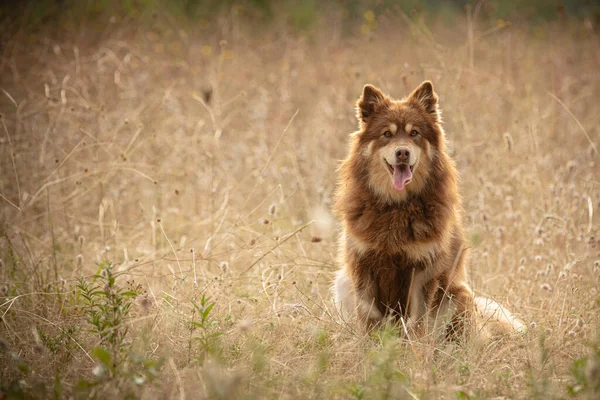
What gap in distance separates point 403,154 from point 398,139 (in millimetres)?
187

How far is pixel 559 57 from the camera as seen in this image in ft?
27.8

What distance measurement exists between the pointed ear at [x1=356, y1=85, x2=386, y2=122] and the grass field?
2.80ft

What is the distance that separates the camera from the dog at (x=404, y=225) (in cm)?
372

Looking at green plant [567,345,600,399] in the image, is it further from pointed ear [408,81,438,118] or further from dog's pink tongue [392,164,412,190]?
pointed ear [408,81,438,118]

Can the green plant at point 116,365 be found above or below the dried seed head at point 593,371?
below

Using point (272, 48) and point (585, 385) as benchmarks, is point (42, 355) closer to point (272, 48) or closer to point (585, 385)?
point (585, 385)

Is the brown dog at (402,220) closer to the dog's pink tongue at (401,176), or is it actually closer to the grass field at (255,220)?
the dog's pink tongue at (401,176)

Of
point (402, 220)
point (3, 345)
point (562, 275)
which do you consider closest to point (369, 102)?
point (402, 220)

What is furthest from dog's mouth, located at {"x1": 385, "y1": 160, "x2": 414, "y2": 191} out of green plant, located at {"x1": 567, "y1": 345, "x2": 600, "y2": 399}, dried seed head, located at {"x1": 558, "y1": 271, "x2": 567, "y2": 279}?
green plant, located at {"x1": 567, "y1": 345, "x2": 600, "y2": 399}

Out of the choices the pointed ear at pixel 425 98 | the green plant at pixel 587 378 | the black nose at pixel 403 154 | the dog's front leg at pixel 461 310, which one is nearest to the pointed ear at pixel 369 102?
the pointed ear at pixel 425 98

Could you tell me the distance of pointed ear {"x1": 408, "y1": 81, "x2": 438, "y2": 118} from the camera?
13.3 feet

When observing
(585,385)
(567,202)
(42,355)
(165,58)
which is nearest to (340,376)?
(585,385)

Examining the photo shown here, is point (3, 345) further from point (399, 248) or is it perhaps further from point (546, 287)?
point (546, 287)

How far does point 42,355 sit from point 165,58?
21.4 ft
